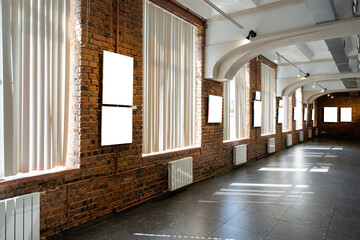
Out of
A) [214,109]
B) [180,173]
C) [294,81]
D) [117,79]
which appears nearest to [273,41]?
[214,109]

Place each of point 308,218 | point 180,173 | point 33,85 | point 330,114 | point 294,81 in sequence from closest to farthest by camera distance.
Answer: point 33,85, point 308,218, point 180,173, point 294,81, point 330,114

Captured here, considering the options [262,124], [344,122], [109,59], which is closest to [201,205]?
[109,59]

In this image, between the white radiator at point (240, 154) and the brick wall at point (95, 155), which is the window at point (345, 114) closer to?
the white radiator at point (240, 154)

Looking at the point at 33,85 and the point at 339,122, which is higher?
the point at 33,85

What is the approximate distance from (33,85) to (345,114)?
969 inches

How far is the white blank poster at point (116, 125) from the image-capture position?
383 cm

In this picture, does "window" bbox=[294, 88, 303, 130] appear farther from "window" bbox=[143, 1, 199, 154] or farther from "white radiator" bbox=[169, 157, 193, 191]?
"white radiator" bbox=[169, 157, 193, 191]

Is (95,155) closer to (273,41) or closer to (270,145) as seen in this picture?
(273,41)

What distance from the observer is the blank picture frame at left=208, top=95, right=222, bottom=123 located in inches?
255

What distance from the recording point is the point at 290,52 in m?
9.20

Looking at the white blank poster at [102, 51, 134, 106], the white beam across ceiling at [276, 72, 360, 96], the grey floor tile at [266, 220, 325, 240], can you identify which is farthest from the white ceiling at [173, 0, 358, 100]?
the white beam across ceiling at [276, 72, 360, 96]

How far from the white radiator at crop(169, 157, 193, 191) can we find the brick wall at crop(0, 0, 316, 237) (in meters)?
0.20

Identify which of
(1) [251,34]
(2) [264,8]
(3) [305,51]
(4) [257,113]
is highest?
(3) [305,51]

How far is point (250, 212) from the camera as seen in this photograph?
4.33 m
